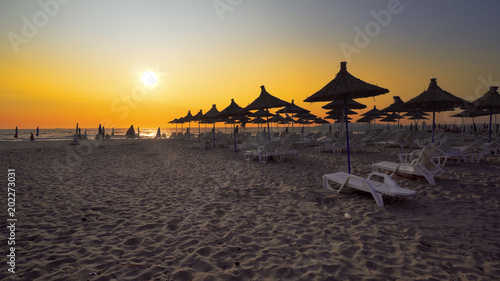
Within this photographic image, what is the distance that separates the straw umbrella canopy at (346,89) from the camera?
5.20 metres

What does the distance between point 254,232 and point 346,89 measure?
386 centimetres

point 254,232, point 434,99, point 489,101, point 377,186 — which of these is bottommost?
point 254,232

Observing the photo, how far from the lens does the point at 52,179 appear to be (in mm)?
6047

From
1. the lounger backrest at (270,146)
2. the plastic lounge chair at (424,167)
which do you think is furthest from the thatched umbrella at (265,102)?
the plastic lounge chair at (424,167)

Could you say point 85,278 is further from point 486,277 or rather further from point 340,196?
point 340,196

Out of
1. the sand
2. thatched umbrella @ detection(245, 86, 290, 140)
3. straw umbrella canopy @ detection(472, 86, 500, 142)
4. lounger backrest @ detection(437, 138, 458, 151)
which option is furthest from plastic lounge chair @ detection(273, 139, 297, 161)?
straw umbrella canopy @ detection(472, 86, 500, 142)

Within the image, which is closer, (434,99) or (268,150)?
(434,99)

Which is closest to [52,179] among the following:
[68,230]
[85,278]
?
[68,230]

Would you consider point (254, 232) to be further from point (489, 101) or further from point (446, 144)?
point (489, 101)

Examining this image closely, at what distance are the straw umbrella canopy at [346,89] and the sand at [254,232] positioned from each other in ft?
7.05

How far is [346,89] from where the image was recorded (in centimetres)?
525

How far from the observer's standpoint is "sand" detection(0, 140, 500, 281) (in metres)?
2.18

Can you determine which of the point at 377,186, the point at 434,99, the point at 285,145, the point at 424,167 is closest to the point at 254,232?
the point at 377,186

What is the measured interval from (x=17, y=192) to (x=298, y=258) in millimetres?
5739
